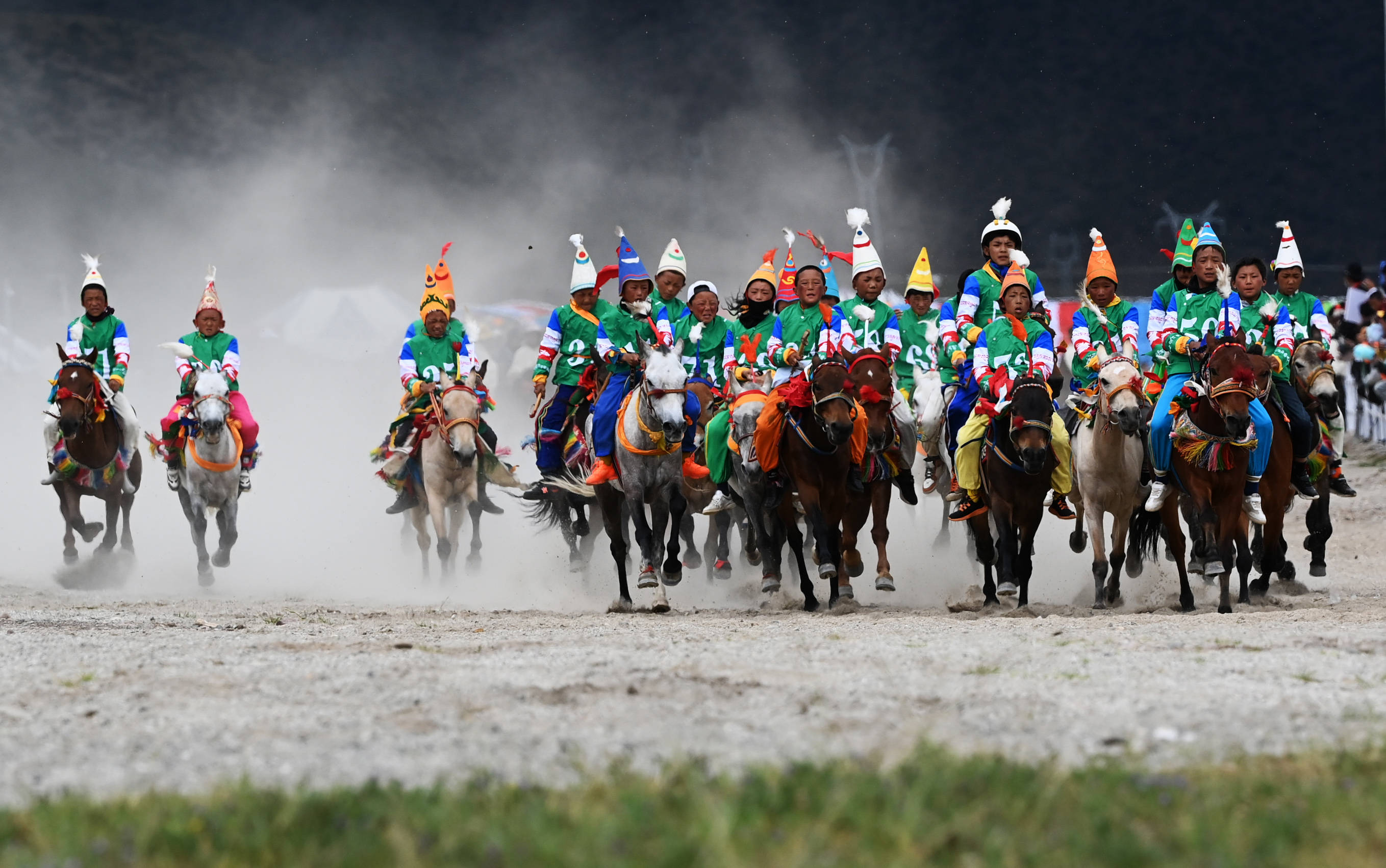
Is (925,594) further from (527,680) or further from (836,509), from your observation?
(527,680)

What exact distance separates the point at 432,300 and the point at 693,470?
3615 mm

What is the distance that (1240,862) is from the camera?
12.3ft

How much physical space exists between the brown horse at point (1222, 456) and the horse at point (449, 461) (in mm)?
5861

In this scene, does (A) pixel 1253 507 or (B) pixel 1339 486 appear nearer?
(A) pixel 1253 507

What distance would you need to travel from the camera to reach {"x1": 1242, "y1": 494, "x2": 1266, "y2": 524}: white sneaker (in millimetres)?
10461

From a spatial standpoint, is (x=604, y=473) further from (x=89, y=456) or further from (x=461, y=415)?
(x=89, y=456)

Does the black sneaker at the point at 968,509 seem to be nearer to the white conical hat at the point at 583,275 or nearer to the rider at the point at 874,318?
the rider at the point at 874,318

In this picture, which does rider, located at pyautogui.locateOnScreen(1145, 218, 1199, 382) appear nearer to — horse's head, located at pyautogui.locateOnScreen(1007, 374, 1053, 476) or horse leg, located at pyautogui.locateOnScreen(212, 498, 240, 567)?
horse's head, located at pyautogui.locateOnScreen(1007, 374, 1053, 476)

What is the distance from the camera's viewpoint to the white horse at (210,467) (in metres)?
14.4

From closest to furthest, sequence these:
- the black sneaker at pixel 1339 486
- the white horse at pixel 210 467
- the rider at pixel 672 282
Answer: the black sneaker at pixel 1339 486
the rider at pixel 672 282
the white horse at pixel 210 467

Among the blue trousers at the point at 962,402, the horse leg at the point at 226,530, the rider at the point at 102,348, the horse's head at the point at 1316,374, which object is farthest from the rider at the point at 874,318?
the rider at the point at 102,348

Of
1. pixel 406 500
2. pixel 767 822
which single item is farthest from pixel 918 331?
pixel 767 822

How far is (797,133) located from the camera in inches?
1256

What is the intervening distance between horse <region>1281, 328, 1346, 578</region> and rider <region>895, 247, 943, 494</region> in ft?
9.81
